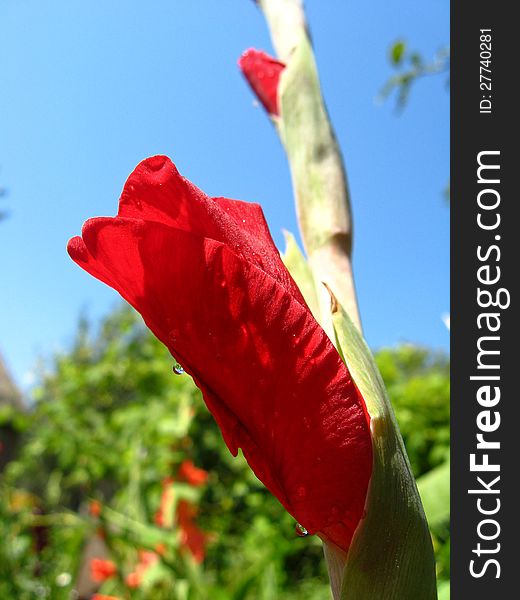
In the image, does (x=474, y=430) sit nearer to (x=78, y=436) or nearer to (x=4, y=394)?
(x=78, y=436)

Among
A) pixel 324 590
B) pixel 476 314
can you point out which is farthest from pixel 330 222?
pixel 324 590

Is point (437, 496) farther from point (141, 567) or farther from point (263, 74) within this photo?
point (141, 567)

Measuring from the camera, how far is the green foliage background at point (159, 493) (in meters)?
1.37

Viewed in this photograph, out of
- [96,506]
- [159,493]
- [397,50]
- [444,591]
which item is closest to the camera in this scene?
[444,591]

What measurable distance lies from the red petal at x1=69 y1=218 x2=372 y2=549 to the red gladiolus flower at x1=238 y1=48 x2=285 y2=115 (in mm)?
218

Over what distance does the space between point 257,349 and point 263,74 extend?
253 mm

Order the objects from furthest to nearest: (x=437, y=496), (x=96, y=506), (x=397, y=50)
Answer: (x=96, y=506)
(x=397, y=50)
(x=437, y=496)

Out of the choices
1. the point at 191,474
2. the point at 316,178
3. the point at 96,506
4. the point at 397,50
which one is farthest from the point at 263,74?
the point at 191,474

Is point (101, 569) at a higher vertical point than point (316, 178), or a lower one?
lower

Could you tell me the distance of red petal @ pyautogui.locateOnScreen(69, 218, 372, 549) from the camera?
23cm

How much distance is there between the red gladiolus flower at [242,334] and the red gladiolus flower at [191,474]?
1511 mm

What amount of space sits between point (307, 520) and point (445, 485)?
353 mm

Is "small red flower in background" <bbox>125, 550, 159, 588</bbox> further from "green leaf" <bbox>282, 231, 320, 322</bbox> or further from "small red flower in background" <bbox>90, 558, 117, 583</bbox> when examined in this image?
"green leaf" <bbox>282, 231, 320, 322</bbox>

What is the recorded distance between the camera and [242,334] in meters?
0.24
